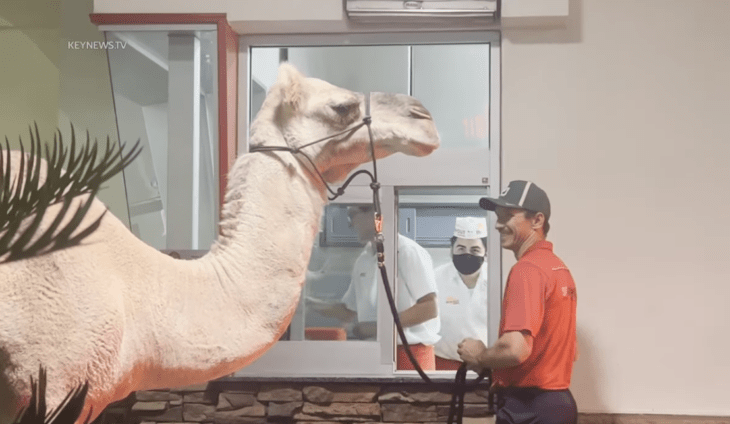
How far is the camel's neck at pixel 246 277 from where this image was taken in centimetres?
160

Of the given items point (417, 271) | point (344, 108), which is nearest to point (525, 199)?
point (344, 108)

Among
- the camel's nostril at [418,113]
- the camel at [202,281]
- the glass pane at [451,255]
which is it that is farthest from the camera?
the glass pane at [451,255]

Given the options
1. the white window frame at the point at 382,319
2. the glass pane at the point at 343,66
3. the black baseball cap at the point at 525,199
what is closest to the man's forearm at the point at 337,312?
the white window frame at the point at 382,319

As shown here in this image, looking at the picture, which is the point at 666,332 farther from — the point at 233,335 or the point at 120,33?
the point at 120,33

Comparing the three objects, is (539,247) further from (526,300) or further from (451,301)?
(451,301)

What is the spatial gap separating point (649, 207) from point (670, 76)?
1.79 feet

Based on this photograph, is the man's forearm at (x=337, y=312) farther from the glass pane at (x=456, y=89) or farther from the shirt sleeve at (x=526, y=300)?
the shirt sleeve at (x=526, y=300)

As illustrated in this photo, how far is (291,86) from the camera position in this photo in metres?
1.92

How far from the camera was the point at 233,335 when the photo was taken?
164 cm

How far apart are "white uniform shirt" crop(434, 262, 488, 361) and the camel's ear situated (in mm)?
1296

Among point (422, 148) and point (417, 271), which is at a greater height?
point (422, 148)

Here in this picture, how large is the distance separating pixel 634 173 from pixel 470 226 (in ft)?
2.29

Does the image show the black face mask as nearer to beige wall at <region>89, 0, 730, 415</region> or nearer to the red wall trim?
beige wall at <region>89, 0, 730, 415</region>

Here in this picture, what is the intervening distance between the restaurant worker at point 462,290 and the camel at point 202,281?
3.46 ft
